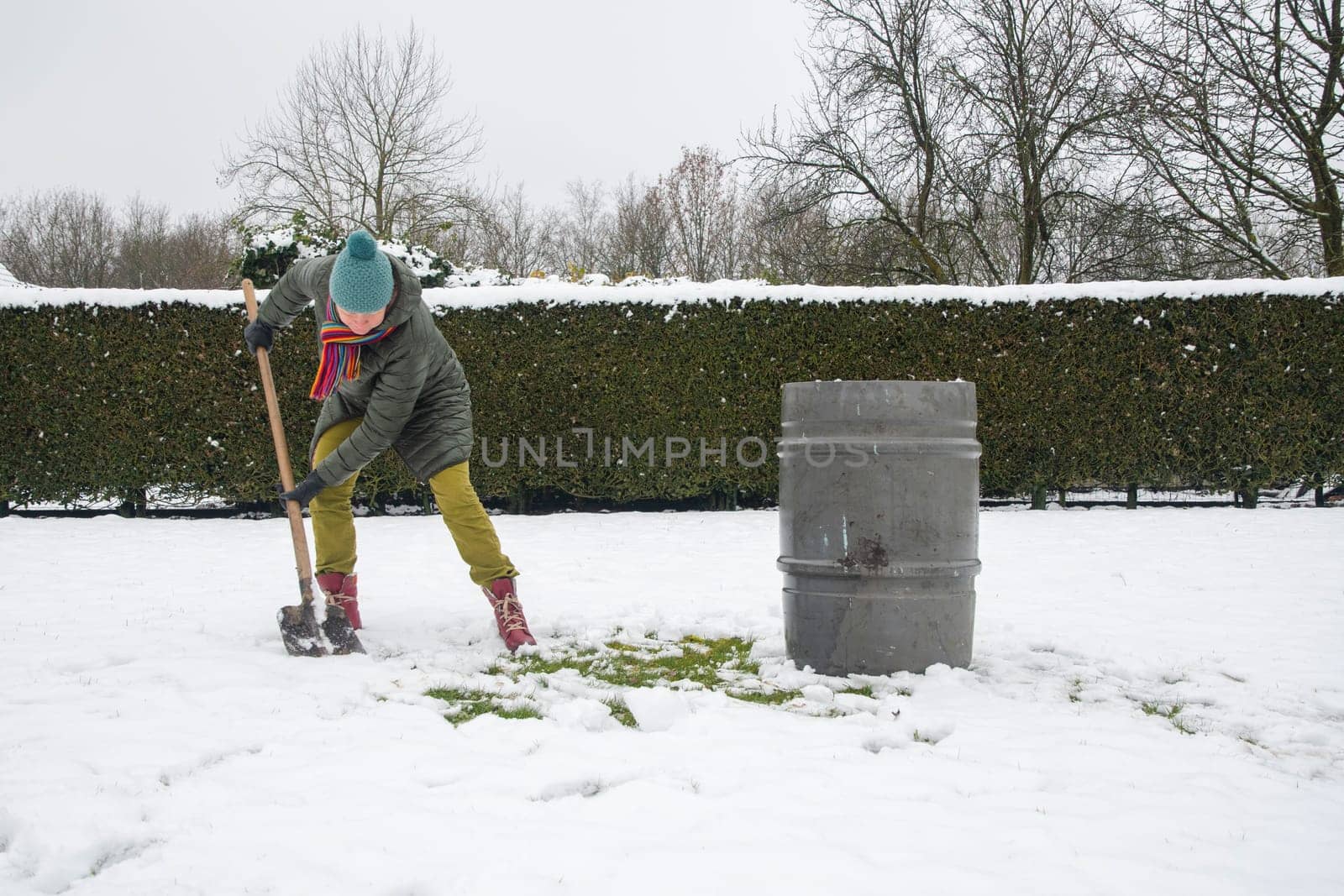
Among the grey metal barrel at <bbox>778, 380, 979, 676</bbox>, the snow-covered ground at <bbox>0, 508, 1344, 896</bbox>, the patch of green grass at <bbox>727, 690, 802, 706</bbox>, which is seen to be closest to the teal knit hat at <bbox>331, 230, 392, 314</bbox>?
the snow-covered ground at <bbox>0, 508, 1344, 896</bbox>

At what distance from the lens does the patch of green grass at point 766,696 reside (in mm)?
3295

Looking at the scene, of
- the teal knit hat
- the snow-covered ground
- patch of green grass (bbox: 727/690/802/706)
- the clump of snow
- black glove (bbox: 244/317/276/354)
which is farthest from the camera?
black glove (bbox: 244/317/276/354)

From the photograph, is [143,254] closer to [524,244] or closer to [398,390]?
[524,244]

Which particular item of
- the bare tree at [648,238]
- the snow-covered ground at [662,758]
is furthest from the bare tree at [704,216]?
the snow-covered ground at [662,758]

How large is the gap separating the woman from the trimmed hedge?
474 centimetres

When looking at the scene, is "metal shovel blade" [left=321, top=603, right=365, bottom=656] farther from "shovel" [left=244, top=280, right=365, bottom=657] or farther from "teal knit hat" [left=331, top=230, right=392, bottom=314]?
"teal knit hat" [left=331, top=230, right=392, bottom=314]

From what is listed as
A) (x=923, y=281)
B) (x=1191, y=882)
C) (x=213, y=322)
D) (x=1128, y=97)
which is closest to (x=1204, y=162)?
(x=1128, y=97)

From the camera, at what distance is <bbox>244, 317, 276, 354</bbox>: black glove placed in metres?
4.28

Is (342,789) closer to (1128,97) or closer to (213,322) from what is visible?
(213,322)

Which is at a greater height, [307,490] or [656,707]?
[307,490]

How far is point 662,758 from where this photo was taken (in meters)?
2.63

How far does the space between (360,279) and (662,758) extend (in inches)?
81.4

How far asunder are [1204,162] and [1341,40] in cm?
192

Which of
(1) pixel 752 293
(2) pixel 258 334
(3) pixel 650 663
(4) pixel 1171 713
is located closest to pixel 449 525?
(3) pixel 650 663
